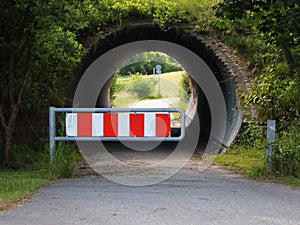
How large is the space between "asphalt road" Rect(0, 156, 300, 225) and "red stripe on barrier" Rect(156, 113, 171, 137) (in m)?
0.76

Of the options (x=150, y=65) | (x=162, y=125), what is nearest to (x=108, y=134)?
(x=162, y=125)

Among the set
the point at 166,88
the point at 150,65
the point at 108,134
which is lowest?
the point at 108,134

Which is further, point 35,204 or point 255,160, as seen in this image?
point 255,160

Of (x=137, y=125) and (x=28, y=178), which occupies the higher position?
(x=137, y=125)

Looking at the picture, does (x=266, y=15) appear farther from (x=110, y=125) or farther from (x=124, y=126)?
(x=110, y=125)

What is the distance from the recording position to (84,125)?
7586 mm

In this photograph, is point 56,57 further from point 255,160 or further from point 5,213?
point 5,213

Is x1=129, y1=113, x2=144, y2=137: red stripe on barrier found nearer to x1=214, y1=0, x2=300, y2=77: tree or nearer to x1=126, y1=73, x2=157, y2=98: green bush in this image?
x1=214, y1=0, x2=300, y2=77: tree

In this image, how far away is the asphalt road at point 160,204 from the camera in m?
4.69

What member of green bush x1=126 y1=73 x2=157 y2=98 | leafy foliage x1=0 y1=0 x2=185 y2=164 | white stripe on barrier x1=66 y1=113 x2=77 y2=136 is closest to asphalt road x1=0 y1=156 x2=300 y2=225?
white stripe on barrier x1=66 y1=113 x2=77 y2=136

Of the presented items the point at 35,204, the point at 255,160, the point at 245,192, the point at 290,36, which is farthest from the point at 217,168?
the point at 35,204

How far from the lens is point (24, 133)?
11.8 m

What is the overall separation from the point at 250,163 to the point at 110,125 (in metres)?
4.04

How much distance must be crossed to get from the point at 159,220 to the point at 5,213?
1591 mm
